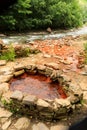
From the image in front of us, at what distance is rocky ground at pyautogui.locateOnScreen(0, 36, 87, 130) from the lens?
12.9 feet

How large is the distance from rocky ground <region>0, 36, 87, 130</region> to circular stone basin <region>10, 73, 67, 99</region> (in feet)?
1.03

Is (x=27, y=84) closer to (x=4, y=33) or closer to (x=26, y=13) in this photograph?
(x=4, y=33)

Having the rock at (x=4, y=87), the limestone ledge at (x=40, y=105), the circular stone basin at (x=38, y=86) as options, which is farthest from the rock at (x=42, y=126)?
the rock at (x=4, y=87)

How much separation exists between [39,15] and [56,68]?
7.58 meters

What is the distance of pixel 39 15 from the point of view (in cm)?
1323

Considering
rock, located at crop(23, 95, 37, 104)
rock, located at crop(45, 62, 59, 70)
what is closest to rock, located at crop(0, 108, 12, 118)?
rock, located at crop(23, 95, 37, 104)

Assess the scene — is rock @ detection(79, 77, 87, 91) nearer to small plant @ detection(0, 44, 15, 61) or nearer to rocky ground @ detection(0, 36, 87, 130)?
rocky ground @ detection(0, 36, 87, 130)

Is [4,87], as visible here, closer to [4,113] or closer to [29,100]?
[4,113]

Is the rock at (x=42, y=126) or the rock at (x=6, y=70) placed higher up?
the rock at (x=6, y=70)

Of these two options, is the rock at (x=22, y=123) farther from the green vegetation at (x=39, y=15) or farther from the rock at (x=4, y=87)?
the green vegetation at (x=39, y=15)

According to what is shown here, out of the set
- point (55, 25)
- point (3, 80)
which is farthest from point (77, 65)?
point (55, 25)

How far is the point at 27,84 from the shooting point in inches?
208

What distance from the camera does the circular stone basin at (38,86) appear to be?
16.2ft

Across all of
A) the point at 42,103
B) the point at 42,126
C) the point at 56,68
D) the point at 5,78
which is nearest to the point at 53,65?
the point at 56,68
